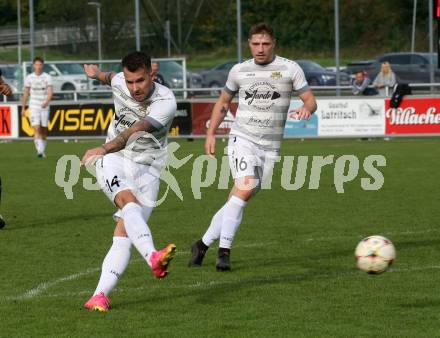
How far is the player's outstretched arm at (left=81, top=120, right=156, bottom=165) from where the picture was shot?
25.3 ft

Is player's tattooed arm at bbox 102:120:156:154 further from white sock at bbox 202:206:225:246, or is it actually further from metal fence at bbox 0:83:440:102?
metal fence at bbox 0:83:440:102

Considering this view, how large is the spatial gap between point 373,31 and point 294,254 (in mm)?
44177

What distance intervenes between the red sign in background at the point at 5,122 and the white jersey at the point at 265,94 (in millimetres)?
21743

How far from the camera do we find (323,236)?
489 inches

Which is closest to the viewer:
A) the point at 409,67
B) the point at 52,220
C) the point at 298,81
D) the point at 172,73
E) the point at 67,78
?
the point at 298,81

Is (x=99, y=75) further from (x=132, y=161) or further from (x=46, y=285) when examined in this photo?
(x=46, y=285)

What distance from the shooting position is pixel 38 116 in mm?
25531

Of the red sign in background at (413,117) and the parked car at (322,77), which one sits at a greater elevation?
the red sign in background at (413,117)

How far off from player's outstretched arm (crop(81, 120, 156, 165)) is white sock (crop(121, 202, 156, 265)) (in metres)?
0.44

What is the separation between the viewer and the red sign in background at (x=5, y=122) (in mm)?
31516

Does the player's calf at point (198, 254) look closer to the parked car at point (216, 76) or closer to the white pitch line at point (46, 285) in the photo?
the white pitch line at point (46, 285)

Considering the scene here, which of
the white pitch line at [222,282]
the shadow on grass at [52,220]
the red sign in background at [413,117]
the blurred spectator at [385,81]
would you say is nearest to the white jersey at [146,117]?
the white pitch line at [222,282]

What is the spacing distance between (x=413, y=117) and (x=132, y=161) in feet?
69.7

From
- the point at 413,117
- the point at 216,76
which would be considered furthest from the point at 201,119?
the point at 216,76
